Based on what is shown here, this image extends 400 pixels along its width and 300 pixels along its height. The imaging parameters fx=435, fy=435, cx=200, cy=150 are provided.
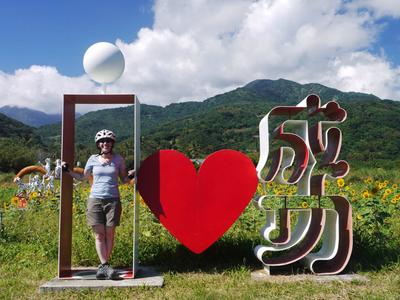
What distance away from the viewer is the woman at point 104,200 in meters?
4.04

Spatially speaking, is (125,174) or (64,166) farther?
(125,174)

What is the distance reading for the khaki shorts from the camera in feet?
13.2

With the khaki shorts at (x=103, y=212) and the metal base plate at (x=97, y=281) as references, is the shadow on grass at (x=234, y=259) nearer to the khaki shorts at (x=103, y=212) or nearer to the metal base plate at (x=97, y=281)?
Result: the metal base plate at (x=97, y=281)

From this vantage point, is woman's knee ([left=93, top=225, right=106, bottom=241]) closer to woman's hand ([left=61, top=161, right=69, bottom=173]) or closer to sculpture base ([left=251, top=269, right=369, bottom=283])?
woman's hand ([left=61, top=161, right=69, bottom=173])

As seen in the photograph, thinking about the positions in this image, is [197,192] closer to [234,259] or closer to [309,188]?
Answer: [234,259]

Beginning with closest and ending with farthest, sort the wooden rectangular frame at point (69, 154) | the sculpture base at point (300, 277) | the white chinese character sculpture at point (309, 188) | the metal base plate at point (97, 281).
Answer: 1. the metal base plate at point (97, 281)
2. the sculpture base at point (300, 277)
3. the wooden rectangular frame at point (69, 154)
4. the white chinese character sculpture at point (309, 188)

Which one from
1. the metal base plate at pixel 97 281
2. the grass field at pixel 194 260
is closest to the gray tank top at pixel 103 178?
the metal base plate at pixel 97 281

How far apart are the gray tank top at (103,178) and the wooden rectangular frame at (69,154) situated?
0.70 ft

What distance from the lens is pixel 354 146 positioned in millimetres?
33312

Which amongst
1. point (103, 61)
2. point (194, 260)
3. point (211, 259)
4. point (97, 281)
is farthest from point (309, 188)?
point (103, 61)

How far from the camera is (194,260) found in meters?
4.59

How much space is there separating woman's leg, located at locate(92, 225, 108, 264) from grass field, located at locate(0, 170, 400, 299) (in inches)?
16.2

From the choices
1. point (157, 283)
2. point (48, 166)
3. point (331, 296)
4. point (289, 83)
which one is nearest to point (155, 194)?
point (157, 283)

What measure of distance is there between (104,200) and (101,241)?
39 cm
